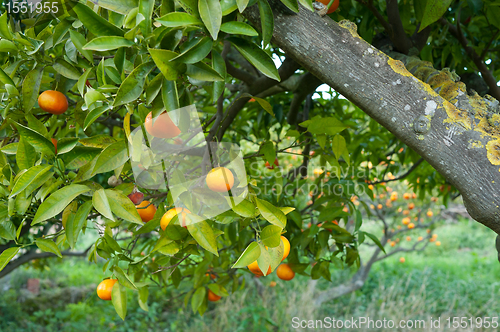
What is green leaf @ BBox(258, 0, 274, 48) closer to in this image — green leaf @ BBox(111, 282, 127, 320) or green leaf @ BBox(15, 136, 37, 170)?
green leaf @ BBox(15, 136, 37, 170)

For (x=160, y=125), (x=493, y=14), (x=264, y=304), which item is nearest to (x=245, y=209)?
(x=160, y=125)

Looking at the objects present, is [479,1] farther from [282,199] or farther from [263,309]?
[263,309]

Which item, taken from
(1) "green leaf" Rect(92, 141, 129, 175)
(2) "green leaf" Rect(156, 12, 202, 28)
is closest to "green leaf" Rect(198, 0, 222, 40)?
(2) "green leaf" Rect(156, 12, 202, 28)

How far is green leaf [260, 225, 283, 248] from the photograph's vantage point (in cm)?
61

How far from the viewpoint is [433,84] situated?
2.44 ft

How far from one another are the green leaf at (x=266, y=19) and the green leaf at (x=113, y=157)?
0.96 feet

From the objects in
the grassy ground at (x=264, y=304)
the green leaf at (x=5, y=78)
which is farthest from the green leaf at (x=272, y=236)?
the grassy ground at (x=264, y=304)

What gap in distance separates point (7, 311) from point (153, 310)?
1333mm

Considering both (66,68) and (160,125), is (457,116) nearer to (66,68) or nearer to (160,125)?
(160,125)

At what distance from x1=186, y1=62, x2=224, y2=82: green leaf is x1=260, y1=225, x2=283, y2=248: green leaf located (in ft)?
0.86

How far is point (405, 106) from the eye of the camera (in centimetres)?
60

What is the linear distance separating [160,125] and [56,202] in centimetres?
21

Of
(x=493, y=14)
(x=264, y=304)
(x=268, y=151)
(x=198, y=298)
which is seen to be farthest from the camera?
A: (x=264, y=304)

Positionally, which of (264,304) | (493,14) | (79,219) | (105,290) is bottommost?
(264,304)
